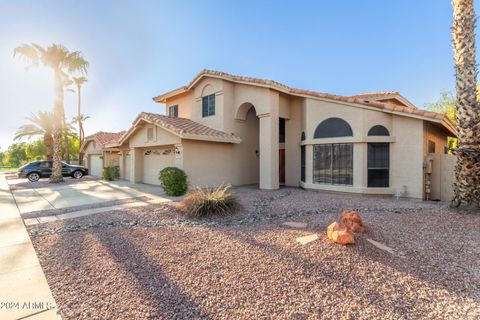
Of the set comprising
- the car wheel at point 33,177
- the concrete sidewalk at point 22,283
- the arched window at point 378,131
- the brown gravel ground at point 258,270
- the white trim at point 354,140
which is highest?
the arched window at point 378,131

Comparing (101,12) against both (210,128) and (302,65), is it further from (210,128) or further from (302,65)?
(302,65)

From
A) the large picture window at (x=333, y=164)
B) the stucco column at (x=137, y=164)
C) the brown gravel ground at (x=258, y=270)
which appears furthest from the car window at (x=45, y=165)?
the large picture window at (x=333, y=164)

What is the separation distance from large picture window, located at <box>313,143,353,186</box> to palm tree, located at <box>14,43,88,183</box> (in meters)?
19.6

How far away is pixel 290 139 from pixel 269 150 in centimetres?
200

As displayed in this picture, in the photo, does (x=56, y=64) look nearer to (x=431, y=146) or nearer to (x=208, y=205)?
(x=208, y=205)

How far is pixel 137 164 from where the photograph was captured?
1711 centimetres

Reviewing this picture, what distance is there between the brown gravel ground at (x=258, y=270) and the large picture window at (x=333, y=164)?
176 inches

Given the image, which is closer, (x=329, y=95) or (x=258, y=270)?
(x=258, y=270)

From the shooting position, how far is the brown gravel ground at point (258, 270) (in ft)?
10.1

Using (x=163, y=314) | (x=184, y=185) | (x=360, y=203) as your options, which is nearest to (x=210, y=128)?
(x=184, y=185)

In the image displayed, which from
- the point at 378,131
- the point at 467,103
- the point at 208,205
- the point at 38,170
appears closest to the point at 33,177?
the point at 38,170

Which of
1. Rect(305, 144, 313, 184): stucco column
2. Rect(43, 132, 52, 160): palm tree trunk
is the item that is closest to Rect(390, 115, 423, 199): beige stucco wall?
Rect(305, 144, 313, 184): stucco column

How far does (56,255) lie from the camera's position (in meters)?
4.82

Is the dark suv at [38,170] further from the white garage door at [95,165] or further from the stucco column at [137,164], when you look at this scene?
the stucco column at [137,164]
